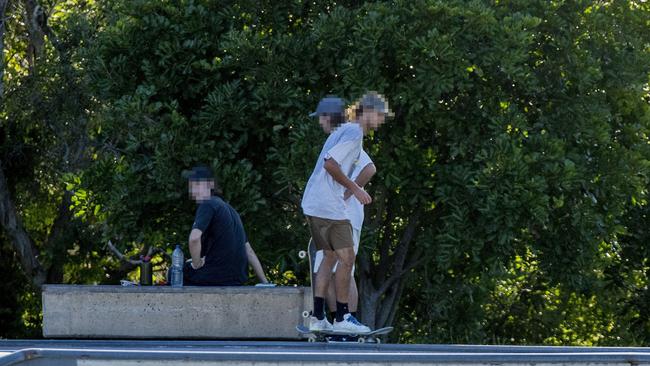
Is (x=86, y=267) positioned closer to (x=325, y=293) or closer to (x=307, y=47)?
(x=307, y=47)

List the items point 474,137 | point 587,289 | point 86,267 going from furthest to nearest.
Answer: point 86,267 → point 587,289 → point 474,137

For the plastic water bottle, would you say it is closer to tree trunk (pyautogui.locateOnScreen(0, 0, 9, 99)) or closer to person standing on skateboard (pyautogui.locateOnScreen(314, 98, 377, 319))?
person standing on skateboard (pyautogui.locateOnScreen(314, 98, 377, 319))

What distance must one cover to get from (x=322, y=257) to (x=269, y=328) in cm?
121

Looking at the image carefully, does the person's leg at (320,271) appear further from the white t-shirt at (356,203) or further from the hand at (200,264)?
the hand at (200,264)

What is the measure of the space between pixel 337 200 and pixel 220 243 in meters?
1.53

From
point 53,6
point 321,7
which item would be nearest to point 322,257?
point 321,7

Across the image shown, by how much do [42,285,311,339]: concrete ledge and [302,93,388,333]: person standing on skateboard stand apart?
38.4 inches

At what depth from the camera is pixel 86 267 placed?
70.4 ft

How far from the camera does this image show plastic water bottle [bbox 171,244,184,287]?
10133mm

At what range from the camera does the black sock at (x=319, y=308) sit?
9.06m

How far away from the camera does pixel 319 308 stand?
9094mm

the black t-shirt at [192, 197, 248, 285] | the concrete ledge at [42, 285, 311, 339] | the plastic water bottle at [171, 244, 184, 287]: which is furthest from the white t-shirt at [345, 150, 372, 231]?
the plastic water bottle at [171, 244, 184, 287]

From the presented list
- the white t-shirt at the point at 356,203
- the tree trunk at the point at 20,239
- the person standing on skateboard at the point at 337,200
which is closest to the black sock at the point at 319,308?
the person standing on skateboard at the point at 337,200

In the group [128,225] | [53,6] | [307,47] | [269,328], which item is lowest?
[269,328]
